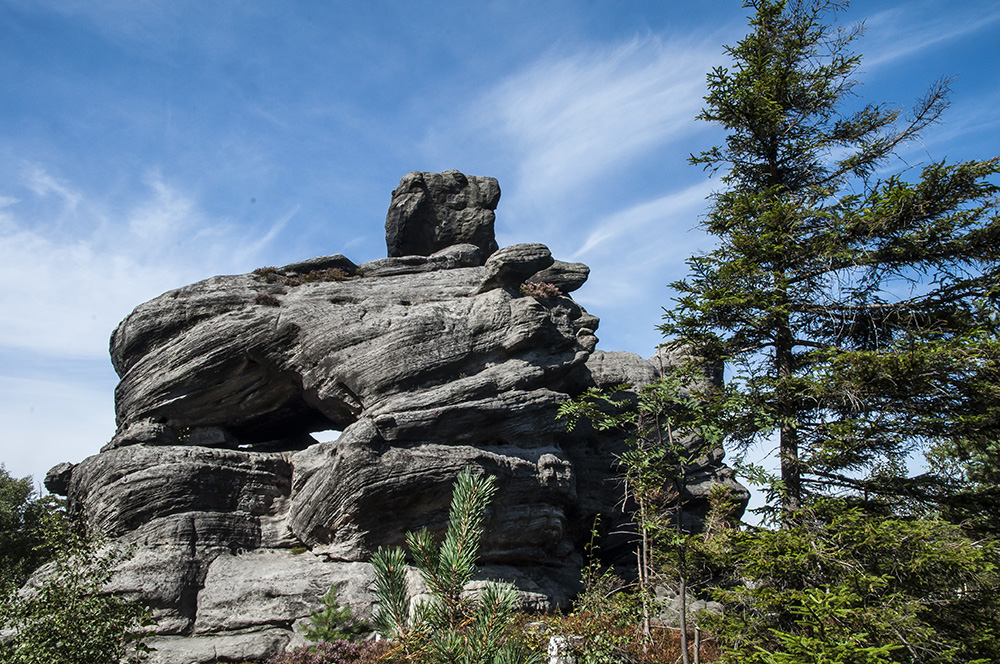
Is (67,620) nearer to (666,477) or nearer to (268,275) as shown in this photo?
(666,477)

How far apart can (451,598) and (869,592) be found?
20.8 ft

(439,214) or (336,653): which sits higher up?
(439,214)

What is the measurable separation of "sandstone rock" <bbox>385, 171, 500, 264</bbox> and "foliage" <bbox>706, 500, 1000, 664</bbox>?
95.4 feet

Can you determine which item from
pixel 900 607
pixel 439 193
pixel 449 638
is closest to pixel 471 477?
pixel 449 638

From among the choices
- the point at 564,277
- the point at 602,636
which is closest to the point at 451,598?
the point at 602,636

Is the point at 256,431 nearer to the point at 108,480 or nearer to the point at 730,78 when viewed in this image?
the point at 108,480

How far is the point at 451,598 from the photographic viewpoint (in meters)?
4.78

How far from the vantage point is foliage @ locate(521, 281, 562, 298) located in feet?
103

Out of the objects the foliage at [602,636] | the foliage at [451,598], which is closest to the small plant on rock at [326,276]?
the foliage at [602,636]

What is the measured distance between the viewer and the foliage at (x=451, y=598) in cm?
462

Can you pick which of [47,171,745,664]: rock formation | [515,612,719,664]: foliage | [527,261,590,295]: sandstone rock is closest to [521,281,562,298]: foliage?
[527,261,590,295]: sandstone rock

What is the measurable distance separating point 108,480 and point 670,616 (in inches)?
787

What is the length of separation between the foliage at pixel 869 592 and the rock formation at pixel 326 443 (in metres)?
10.2

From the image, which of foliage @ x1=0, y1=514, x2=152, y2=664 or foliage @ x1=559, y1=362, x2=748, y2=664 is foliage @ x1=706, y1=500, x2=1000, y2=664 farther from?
foliage @ x1=0, y1=514, x2=152, y2=664
